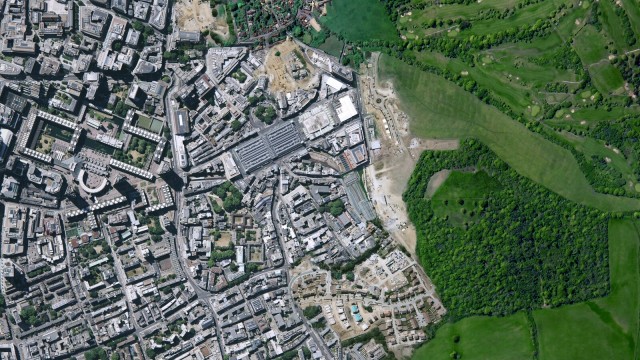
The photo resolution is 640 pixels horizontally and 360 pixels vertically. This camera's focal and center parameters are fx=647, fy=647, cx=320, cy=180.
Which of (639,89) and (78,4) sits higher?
(78,4)

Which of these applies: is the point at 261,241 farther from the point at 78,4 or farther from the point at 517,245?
the point at 78,4

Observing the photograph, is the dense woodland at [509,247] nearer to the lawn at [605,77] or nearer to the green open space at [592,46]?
the lawn at [605,77]

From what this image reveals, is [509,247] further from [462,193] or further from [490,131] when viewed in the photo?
[490,131]

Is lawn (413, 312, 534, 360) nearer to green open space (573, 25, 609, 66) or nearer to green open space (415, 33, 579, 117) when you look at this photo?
green open space (415, 33, 579, 117)

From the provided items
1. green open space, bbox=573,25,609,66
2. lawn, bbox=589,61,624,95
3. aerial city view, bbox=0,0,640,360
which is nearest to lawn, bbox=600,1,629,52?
aerial city view, bbox=0,0,640,360

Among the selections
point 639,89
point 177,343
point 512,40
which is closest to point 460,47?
point 512,40

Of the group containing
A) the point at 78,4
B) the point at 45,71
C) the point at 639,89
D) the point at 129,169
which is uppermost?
the point at 78,4
